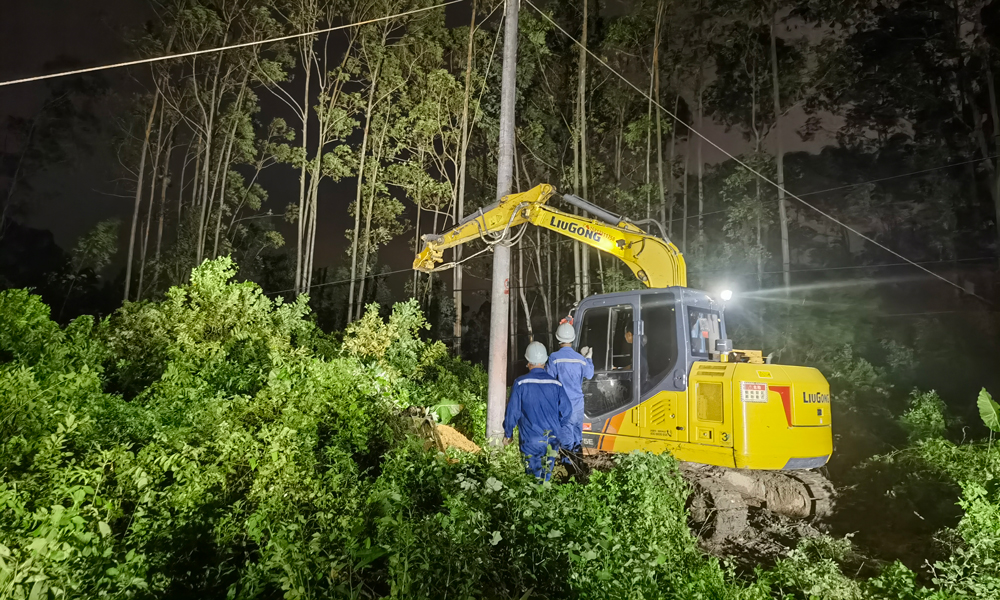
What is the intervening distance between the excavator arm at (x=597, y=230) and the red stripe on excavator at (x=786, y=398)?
1848 mm

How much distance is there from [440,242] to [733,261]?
78.6 feet

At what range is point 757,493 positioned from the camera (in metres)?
6.64

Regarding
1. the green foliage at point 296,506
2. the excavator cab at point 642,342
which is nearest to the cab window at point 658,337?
the excavator cab at point 642,342

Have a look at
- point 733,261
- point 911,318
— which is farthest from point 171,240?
point 911,318

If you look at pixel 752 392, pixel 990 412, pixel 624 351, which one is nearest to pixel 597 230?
pixel 624 351

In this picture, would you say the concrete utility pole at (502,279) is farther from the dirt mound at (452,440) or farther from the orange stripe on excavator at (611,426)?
the orange stripe on excavator at (611,426)

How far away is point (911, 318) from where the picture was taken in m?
21.8

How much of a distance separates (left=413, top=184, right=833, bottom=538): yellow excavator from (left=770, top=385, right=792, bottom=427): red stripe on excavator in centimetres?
1

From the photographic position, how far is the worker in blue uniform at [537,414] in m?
5.42

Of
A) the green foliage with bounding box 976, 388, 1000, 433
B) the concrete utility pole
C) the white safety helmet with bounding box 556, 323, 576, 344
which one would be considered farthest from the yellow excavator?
the green foliage with bounding box 976, 388, 1000, 433

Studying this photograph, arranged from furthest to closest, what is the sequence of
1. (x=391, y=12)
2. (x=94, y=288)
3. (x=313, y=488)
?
(x=94, y=288) → (x=391, y=12) → (x=313, y=488)

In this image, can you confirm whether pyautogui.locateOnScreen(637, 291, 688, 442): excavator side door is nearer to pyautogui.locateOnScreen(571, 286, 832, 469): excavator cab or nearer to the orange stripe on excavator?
pyautogui.locateOnScreen(571, 286, 832, 469): excavator cab

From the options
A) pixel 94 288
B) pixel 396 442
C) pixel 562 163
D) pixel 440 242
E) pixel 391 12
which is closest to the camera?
pixel 396 442

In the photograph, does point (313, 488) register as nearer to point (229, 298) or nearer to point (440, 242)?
point (229, 298)
